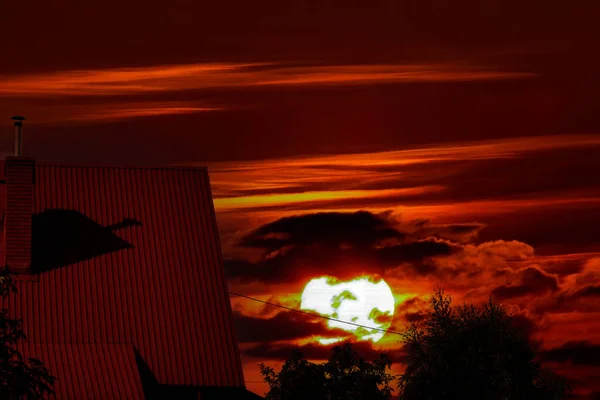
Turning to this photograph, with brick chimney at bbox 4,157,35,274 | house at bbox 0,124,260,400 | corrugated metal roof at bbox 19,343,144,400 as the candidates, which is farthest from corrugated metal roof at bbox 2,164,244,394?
brick chimney at bbox 4,157,35,274

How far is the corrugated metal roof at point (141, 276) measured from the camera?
37.5 m

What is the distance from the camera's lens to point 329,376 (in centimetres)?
4731

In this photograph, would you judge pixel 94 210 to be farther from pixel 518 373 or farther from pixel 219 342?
pixel 518 373

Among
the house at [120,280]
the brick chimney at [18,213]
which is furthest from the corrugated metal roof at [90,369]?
the brick chimney at [18,213]

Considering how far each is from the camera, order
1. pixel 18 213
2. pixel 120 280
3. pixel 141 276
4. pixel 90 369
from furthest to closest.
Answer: pixel 18 213
pixel 141 276
pixel 120 280
pixel 90 369

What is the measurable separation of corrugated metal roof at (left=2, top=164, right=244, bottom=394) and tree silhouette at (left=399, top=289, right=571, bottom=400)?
22.4 ft

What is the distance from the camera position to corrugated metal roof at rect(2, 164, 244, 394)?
37.5 metres

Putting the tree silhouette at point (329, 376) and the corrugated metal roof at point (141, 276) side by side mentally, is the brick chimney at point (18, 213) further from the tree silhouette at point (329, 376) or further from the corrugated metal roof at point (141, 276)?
the tree silhouette at point (329, 376)

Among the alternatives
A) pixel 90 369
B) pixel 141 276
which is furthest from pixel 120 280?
pixel 90 369

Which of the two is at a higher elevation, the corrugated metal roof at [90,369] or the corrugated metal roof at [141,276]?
the corrugated metal roof at [141,276]

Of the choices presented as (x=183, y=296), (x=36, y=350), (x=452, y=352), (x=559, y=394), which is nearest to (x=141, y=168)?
(x=183, y=296)

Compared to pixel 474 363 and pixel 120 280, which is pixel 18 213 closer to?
pixel 120 280

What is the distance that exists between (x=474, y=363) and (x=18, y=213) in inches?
619

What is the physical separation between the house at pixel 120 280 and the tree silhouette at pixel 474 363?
240 inches
